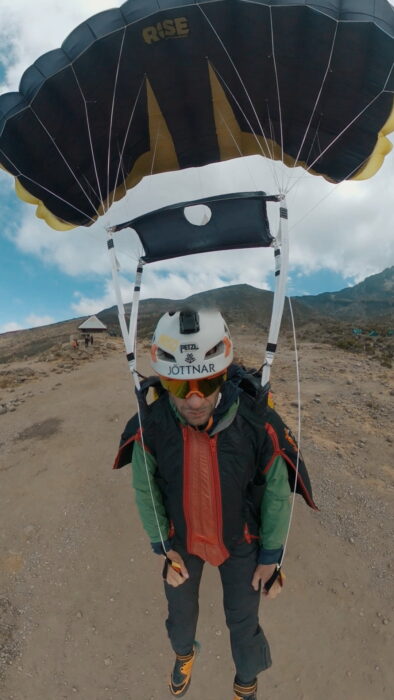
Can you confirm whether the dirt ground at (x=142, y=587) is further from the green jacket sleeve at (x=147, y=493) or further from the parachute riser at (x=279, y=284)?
the parachute riser at (x=279, y=284)

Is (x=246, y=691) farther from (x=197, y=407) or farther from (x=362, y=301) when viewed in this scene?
(x=362, y=301)

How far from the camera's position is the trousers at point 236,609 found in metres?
2.65

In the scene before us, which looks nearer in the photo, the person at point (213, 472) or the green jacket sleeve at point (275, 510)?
the person at point (213, 472)

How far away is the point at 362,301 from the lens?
104750 mm

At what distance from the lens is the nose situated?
2.21 m

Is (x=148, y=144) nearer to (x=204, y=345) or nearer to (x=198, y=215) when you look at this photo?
(x=198, y=215)

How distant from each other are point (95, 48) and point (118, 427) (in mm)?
7172

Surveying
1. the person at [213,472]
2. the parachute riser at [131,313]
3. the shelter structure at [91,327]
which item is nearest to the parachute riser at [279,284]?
the person at [213,472]

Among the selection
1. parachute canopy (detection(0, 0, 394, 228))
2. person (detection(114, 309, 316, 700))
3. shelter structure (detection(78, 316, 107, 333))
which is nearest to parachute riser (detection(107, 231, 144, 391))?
person (detection(114, 309, 316, 700))

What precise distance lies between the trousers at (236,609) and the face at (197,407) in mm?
1173

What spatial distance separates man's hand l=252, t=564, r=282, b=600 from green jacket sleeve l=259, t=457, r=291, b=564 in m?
0.07

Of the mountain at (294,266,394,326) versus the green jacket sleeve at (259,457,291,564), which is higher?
the mountain at (294,266,394,326)

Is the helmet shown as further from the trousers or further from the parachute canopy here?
the parachute canopy

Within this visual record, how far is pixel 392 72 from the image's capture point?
357cm
